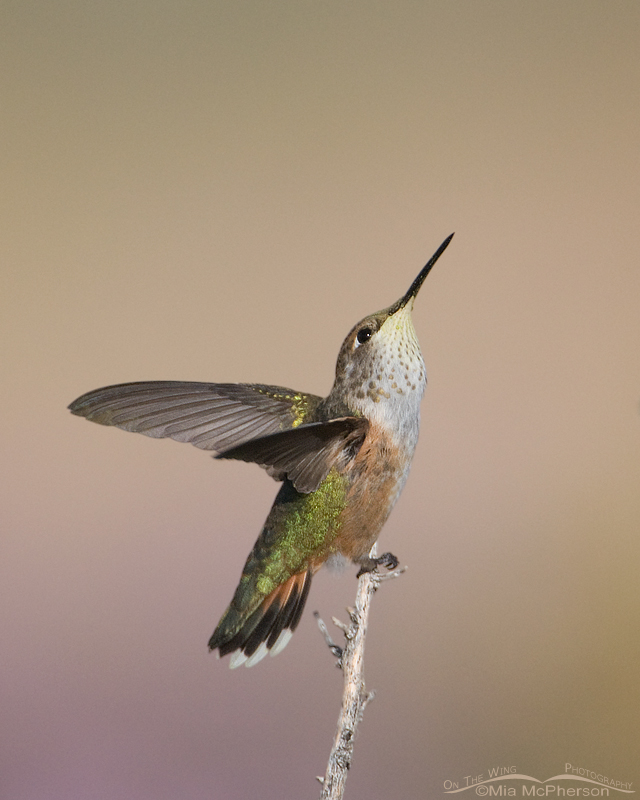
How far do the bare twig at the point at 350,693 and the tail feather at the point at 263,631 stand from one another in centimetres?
5

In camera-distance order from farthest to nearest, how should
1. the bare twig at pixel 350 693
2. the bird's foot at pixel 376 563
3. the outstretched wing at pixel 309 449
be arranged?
the bird's foot at pixel 376 563 < the bare twig at pixel 350 693 < the outstretched wing at pixel 309 449

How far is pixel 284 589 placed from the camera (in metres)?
0.88

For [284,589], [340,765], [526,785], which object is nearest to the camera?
[340,765]

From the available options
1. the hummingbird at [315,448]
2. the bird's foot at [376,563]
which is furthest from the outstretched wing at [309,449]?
the bird's foot at [376,563]

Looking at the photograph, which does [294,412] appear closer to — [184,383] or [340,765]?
[184,383]

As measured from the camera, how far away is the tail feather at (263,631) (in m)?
0.87

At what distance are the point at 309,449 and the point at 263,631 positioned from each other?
0.24m

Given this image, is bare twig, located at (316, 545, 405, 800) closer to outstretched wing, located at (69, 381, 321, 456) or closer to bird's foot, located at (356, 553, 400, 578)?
bird's foot, located at (356, 553, 400, 578)

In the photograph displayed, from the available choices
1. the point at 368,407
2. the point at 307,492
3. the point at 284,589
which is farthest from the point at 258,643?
the point at 368,407

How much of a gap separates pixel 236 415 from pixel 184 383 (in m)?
0.08

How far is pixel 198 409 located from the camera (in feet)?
2.78

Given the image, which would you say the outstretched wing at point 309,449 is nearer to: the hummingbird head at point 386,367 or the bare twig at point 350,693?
the hummingbird head at point 386,367

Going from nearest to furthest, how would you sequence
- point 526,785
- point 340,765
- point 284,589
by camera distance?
point 340,765
point 284,589
point 526,785

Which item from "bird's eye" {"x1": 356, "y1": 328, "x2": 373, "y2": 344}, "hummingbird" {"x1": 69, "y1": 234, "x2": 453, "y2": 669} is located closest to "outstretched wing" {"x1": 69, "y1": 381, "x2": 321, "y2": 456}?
"hummingbird" {"x1": 69, "y1": 234, "x2": 453, "y2": 669}
